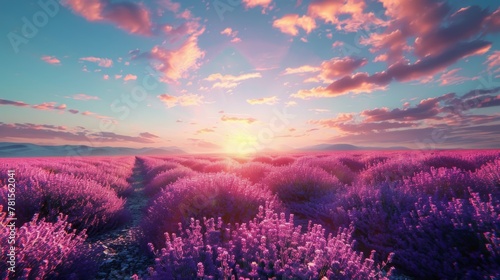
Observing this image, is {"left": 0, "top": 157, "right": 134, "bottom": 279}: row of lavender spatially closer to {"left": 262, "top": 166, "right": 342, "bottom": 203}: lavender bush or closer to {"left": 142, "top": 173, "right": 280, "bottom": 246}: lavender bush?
{"left": 142, "top": 173, "right": 280, "bottom": 246}: lavender bush

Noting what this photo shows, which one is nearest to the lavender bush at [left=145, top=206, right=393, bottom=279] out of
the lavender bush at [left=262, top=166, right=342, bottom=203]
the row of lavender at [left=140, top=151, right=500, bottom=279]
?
the row of lavender at [left=140, top=151, right=500, bottom=279]

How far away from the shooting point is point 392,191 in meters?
4.41

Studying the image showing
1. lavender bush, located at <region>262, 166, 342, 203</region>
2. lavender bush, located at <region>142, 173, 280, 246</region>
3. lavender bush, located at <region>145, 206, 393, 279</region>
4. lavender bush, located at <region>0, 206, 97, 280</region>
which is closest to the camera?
lavender bush, located at <region>145, 206, 393, 279</region>

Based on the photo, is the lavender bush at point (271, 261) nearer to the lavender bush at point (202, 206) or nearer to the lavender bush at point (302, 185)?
the lavender bush at point (202, 206)

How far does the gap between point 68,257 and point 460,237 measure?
4.61m

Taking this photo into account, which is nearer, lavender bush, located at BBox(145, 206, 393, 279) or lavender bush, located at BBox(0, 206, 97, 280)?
lavender bush, located at BBox(145, 206, 393, 279)

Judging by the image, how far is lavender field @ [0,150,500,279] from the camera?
211cm

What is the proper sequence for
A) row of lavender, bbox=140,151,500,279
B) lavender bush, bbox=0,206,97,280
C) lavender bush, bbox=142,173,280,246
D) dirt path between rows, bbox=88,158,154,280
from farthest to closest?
lavender bush, bbox=142,173,280,246, dirt path between rows, bbox=88,158,154,280, lavender bush, bbox=0,206,97,280, row of lavender, bbox=140,151,500,279

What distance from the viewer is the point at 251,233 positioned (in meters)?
2.37

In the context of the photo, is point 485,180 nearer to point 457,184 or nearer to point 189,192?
point 457,184

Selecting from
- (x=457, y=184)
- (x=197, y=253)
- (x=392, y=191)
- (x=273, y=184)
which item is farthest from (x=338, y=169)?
(x=197, y=253)

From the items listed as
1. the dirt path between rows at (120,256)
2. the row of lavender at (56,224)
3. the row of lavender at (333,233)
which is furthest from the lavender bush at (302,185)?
the row of lavender at (56,224)

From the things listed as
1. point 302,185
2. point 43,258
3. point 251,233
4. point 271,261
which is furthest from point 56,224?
point 302,185

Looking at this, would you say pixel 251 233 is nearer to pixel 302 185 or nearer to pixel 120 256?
pixel 120 256
